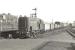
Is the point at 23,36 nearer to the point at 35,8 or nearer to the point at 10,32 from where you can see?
the point at 10,32

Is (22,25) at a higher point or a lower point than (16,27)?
higher

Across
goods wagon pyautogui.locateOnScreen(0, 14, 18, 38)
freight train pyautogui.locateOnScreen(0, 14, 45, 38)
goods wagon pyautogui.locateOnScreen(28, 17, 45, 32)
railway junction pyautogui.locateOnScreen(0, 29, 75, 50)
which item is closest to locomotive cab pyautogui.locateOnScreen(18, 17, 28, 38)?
freight train pyautogui.locateOnScreen(0, 14, 45, 38)

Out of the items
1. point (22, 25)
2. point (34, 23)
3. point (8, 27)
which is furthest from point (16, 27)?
point (34, 23)

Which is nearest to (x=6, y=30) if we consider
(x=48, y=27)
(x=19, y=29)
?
(x=19, y=29)

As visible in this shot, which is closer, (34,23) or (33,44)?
(33,44)

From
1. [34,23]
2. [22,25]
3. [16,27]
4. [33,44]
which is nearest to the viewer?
[33,44]

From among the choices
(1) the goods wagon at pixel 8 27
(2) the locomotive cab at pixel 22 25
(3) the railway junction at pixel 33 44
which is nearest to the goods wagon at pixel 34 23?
(2) the locomotive cab at pixel 22 25

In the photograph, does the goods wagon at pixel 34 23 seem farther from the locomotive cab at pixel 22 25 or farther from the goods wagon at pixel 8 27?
the goods wagon at pixel 8 27

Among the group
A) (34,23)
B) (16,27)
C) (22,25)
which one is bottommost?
(16,27)

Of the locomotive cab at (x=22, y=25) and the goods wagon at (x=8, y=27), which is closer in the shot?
the goods wagon at (x=8, y=27)

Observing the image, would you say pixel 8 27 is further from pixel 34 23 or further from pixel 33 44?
pixel 33 44

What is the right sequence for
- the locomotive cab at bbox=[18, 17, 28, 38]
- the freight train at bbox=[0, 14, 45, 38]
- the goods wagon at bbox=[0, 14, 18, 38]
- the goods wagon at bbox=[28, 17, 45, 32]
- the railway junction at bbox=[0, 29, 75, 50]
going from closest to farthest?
the railway junction at bbox=[0, 29, 75, 50]
the goods wagon at bbox=[0, 14, 18, 38]
the freight train at bbox=[0, 14, 45, 38]
the locomotive cab at bbox=[18, 17, 28, 38]
the goods wagon at bbox=[28, 17, 45, 32]

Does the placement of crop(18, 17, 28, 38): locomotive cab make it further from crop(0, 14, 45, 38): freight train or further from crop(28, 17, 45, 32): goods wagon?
crop(28, 17, 45, 32): goods wagon

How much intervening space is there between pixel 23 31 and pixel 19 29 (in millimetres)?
1933
